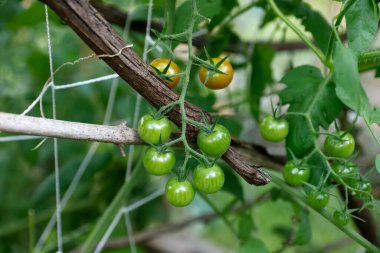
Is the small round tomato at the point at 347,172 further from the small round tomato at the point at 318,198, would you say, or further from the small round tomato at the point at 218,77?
the small round tomato at the point at 218,77

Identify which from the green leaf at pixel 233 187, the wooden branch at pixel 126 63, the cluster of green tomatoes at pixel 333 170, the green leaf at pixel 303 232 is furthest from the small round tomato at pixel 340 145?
the green leaf at pixel 233 187

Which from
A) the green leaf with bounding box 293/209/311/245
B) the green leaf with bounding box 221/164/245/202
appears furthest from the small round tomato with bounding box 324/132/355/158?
the green leaf with bounding box 221/164/245/202

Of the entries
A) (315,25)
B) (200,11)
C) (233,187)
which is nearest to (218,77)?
(200,11)

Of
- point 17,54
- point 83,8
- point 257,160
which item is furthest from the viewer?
point 17,54

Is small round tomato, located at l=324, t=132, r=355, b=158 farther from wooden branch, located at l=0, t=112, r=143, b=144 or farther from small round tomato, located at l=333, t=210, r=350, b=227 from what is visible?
wooden branch, located at l=0, t=112, r=143, b=144

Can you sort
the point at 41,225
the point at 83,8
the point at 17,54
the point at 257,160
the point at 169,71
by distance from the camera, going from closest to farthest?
the point at 83,8, the point at 169,71, the point at 257,160, the point at 41,225, the point at 17,54

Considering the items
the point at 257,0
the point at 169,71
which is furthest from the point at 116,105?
the point at 169,71

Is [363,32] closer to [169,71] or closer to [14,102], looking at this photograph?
[169,71]
